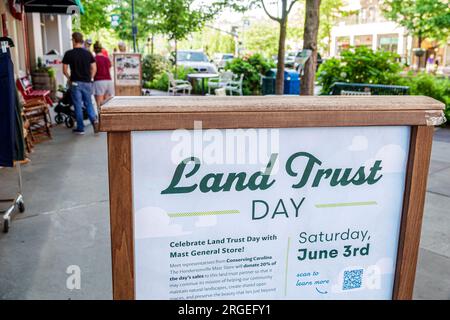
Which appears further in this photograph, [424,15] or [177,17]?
[424,15]

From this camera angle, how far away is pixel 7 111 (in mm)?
4145

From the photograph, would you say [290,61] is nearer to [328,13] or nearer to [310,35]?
[328,13]

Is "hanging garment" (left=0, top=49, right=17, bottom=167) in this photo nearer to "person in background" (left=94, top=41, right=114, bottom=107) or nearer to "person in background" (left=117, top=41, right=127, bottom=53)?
"person in background" (left=94, top=41, right=114, bottom=107)

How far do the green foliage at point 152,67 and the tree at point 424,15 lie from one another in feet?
35.7

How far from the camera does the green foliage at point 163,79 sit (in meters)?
19.5

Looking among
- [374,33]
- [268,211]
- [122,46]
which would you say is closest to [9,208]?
[268,211]

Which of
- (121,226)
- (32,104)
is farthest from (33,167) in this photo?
(121,226)

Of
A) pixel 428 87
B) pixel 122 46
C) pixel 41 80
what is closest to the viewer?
pixel 428 87

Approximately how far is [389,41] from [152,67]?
120ft

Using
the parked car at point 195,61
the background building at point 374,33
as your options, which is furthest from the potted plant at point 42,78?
the background building at point 374,33

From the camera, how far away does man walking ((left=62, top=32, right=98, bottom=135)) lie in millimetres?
9289

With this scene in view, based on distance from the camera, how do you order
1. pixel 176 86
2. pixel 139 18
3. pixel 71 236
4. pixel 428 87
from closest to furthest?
pixel 71 236 → pixel 428 87 → pixel 176 86 → pixel 139 18

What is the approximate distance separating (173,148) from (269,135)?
32 cm

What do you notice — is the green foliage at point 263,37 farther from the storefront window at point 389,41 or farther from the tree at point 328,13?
the storefront window at point 389,41
